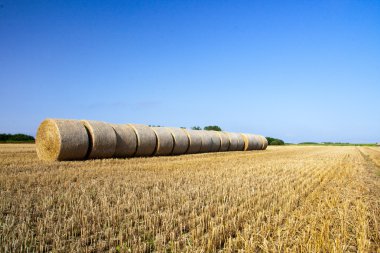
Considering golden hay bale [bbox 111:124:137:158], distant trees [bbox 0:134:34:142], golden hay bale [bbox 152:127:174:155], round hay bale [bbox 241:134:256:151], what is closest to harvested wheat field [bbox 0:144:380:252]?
golden hay bale [bbox 111:124:137:158]

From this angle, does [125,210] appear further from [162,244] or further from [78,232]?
[162,244]

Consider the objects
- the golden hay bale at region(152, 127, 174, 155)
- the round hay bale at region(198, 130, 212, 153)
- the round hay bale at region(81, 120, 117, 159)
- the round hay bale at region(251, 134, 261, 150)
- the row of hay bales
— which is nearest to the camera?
the row of hay bales

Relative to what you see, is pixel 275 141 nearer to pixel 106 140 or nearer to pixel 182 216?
pixel 106 140

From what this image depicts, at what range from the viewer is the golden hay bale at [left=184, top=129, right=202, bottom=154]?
16.9 meters

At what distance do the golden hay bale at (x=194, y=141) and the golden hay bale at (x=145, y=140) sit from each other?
3.07 metres

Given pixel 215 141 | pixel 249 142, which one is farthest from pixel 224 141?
pixel 249 142

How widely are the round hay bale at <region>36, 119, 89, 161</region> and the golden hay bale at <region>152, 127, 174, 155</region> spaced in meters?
3.96

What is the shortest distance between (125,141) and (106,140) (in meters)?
1.09


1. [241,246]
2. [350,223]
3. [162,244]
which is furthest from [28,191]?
[350,223]

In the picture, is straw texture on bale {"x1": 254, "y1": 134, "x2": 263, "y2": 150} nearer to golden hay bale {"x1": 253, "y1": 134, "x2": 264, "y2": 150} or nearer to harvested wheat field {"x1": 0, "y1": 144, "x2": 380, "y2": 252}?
golden hay bale {"x1": 253, "y1": 134, "x2": 264, "y2": 150}

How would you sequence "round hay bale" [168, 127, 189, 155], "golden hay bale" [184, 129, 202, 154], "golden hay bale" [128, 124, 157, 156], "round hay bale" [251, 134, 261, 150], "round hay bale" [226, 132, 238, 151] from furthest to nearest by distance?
"round hay bale" [251, 134, 261, 150] < "round hay bale" [226, 132, 238, 151] < "golden hay bale" [184, 129, 202, 154] < "round hay bale" [168, 127, 189, 155] < "golden hay bale" [128, 124, 157, 156]

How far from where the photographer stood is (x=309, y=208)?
4852mm

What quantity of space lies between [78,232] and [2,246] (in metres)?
0.78

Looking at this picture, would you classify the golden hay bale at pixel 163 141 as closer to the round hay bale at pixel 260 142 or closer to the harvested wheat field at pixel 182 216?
the harvested wheat field at pixel 182 216
